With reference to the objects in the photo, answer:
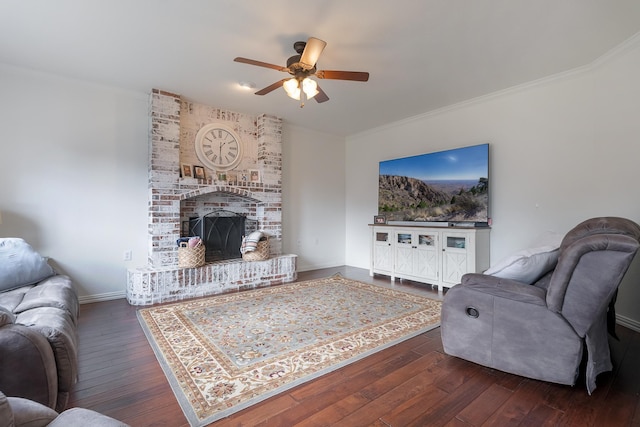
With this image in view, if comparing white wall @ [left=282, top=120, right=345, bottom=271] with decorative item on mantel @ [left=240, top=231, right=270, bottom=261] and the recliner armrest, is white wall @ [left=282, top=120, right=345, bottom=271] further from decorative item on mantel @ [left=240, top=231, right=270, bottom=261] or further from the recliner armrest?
the recliner armrest

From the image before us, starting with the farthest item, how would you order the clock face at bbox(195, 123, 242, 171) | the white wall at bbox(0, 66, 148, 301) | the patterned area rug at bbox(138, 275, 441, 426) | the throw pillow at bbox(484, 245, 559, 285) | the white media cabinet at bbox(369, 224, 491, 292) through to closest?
the clock face at bbox(195, 123, 242, 171), the white media cabinet at bbox(369, 224, 491, 292), the white wall at bbox(0, 66, 148, 301), the throw pillow at bbox(484, 245, 559, 285), the patterned area rug at bbox(138, 275, 441, 426)

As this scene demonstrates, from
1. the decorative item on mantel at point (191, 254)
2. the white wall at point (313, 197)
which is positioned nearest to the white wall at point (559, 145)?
the white wall at point (313, 197)

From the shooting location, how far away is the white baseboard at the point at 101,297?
140 inches

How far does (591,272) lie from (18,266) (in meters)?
4.08

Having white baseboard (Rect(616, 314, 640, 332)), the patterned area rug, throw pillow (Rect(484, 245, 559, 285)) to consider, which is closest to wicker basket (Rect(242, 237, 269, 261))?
the patterned area rug

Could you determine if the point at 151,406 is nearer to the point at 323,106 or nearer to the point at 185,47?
the point at 185,47

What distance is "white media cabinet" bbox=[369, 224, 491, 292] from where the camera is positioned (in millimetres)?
3848

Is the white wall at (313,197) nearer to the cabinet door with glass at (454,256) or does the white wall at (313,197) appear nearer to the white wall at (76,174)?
the white wall at (76,174)

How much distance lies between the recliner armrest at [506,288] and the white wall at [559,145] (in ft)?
5.72

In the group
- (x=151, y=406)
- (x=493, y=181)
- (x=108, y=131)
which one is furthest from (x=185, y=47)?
(x=493, y=181)

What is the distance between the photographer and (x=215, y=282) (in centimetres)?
398

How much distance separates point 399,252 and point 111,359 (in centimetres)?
372

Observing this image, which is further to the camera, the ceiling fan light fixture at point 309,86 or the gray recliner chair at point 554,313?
the ceiling fan light fixture at point 309,86

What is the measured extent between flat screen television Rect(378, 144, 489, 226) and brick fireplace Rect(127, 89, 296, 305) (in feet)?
6.25
